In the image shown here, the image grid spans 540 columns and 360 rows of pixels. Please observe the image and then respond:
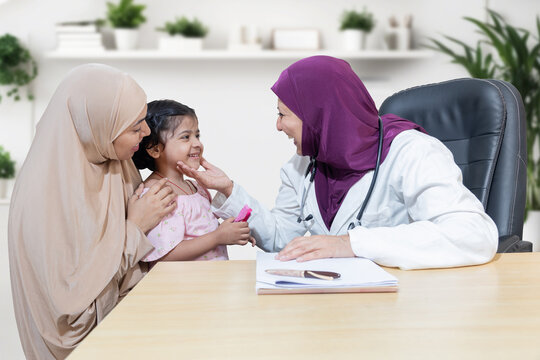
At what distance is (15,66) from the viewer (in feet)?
12.9

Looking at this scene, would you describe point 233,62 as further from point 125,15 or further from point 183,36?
point 125,15

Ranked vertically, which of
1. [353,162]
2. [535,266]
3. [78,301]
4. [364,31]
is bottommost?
[78,301]

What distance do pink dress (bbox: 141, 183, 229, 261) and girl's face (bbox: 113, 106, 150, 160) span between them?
0.64 feet

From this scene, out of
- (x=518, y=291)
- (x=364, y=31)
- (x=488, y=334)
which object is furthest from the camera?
(x=364, y=31)

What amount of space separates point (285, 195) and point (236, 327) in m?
1.09

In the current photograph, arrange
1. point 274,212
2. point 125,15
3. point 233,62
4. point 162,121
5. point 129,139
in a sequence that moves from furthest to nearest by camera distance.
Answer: point 233,62
point 125,15
point 274,212
point 162,121
point 129,139

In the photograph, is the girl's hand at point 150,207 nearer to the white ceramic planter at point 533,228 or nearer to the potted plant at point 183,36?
the potted plant at point 183,36

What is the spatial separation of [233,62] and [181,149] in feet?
7.63

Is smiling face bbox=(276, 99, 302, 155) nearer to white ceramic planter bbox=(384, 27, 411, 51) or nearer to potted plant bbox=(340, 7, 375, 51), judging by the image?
potted plant bbox=(340, 7, 375, 51)

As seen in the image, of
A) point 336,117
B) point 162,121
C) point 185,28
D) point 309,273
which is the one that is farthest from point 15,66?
point 309,273

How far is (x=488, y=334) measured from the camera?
2.61ft

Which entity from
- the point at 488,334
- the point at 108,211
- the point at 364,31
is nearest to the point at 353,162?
the point at 108,211

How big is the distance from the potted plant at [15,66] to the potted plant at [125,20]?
679mm

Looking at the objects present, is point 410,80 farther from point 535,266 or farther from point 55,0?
point 535,266
